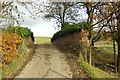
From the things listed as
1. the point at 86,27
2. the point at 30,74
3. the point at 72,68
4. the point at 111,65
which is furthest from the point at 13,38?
the point at 111,65

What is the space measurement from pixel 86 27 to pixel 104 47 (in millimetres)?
1737

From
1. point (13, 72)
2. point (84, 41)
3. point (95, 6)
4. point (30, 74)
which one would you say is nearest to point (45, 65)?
point (30, 74)

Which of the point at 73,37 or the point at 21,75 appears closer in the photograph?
the point at 21,75

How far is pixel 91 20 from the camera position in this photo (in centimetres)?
652

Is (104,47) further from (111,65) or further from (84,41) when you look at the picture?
(111,65)

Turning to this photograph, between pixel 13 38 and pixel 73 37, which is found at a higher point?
pixel 13 38

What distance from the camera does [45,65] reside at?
6.22 m

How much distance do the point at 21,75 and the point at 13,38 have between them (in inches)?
81.0

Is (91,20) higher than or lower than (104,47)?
higher

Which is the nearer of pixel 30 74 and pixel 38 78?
pixel 38 78

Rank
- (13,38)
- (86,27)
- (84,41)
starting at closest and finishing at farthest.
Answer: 1. (13,38)
2. (86,27)
3. (84,41)

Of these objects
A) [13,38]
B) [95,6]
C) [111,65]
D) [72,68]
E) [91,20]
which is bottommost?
[111,65]

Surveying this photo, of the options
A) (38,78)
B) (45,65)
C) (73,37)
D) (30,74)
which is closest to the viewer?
(38,78)

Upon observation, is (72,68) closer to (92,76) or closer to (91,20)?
(92,76)
